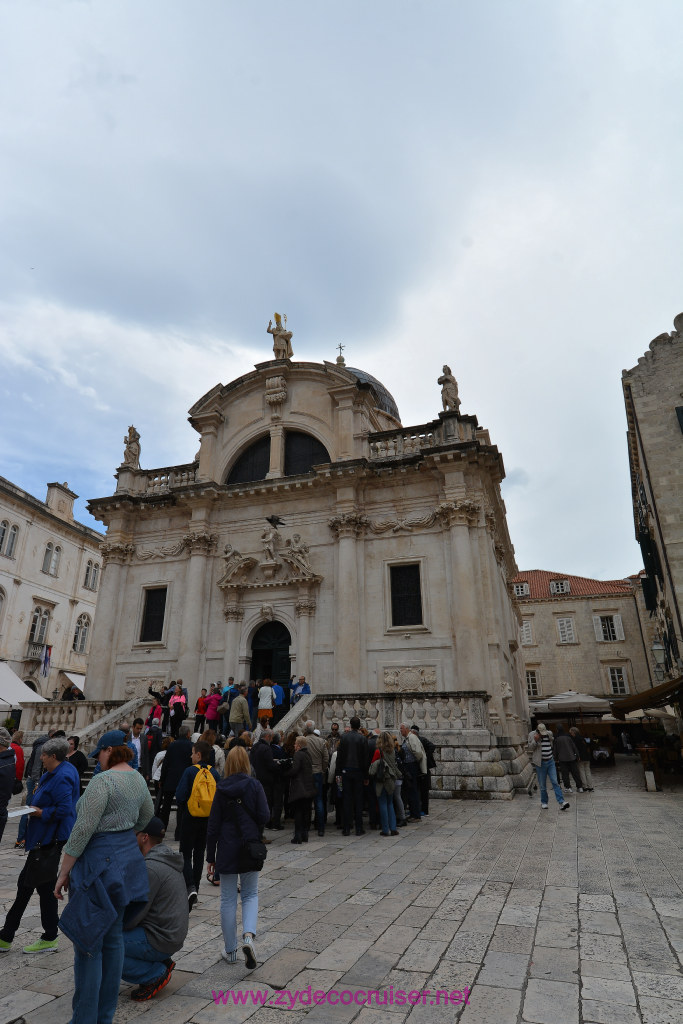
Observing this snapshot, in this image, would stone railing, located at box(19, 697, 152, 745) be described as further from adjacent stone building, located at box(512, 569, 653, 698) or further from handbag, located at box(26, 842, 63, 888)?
adjacent stone building, located at box(512, 569, 653, 698)

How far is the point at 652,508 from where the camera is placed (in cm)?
2034

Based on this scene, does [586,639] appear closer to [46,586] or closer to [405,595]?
[405,595]

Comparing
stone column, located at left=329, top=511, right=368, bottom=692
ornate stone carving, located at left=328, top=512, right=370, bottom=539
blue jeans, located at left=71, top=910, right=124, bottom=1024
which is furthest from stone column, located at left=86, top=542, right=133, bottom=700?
blue jeans, located at left=71, top=910, right=124, bottom=1024

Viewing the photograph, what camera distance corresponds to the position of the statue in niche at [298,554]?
19206 millimetres

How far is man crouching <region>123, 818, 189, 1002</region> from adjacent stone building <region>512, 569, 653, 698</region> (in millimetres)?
36080

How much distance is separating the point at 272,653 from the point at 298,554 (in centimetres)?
342

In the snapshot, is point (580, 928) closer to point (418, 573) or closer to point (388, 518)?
point (418, 573)

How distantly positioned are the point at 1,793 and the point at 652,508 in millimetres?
20593

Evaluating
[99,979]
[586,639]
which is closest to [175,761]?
[99,979]

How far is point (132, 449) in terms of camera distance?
2391 centimetres

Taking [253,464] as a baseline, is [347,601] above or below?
below

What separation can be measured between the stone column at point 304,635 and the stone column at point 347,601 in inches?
39.4

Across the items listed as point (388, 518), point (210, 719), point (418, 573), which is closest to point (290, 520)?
point (388, 518)

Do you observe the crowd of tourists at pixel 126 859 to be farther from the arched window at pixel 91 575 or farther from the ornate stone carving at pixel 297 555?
the arched window at pixel 91 575
